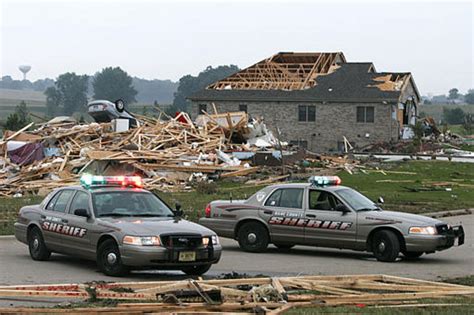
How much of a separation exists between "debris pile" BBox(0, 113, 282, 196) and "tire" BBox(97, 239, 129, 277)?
19.8 meters

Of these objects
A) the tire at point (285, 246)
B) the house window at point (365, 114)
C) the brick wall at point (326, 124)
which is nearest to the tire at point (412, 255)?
the tire at point (285, 246)

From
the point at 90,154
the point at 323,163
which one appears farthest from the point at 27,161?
the point at 323,163

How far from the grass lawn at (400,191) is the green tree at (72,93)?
3753 inches

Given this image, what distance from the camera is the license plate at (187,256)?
13.4 metres

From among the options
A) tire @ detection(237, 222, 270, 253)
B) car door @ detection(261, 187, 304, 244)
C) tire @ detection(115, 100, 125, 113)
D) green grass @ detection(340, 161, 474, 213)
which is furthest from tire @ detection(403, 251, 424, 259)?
tire @ detection(115, 100, 125, 113)

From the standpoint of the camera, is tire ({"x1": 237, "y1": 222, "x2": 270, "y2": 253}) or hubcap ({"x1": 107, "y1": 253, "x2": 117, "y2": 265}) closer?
hubcap ({"x1": 107, "y1": 253, "x2": 117, "y2": 265})

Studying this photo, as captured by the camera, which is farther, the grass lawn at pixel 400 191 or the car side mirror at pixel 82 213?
the grass lawn at pixel 400 191

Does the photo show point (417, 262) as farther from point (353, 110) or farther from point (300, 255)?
point (353, 110)

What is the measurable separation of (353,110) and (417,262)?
4826 cm

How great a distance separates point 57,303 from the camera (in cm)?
1080

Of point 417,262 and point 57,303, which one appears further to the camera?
point 417,262

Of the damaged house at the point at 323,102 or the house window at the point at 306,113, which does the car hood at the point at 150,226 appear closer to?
the damaged house at the point at 323,102

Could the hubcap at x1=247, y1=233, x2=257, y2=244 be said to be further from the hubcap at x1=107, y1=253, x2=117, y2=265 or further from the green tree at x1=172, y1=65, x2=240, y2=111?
the green tree at x1=172, y1=65, x2=240, y2=111

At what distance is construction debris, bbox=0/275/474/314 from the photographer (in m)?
9.95
